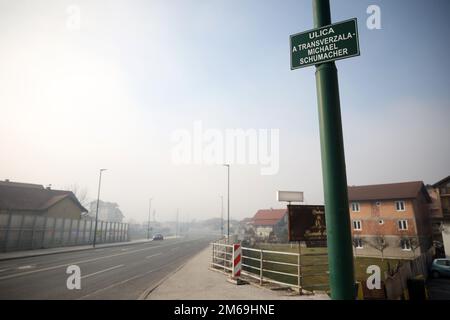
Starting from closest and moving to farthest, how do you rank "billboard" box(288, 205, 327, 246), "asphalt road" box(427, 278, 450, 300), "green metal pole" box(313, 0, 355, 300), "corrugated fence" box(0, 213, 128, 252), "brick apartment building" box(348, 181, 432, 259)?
"green metal pole" box(313, 0, 355, 300), "billboard" box(288, 205, 327, 246), "asphalt road" box(427, 278, 450, 300), "corrugated fence" box(0, 213, 128, 252), "brick apartment building" box(348, 181, 432, 259)

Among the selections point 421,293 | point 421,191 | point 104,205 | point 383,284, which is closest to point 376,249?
point 421,191

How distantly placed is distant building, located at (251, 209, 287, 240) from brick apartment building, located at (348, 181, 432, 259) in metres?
38.7

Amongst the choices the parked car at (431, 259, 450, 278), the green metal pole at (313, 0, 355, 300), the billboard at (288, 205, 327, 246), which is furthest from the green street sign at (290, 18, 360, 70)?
the parked car at (431, 259, 450, 278)

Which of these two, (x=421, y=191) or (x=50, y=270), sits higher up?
(x=421, y=191)

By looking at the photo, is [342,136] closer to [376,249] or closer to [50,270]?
[50,270]

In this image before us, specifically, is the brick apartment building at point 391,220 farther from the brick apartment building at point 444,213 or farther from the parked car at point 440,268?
the parked car at point 440,268

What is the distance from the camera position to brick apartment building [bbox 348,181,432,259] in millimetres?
38406

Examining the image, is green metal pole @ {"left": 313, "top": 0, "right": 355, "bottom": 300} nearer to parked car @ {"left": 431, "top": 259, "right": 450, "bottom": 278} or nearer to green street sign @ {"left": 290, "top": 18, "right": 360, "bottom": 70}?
green street sign @ {"left": 290, "top": 18, "right": 360, "bottom": 70}

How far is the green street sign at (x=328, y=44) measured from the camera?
2.90 meters

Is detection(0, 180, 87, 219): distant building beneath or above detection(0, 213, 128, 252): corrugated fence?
above

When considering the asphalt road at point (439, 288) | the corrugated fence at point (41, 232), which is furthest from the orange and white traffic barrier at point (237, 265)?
the corrugated fence at point (41, 232)
